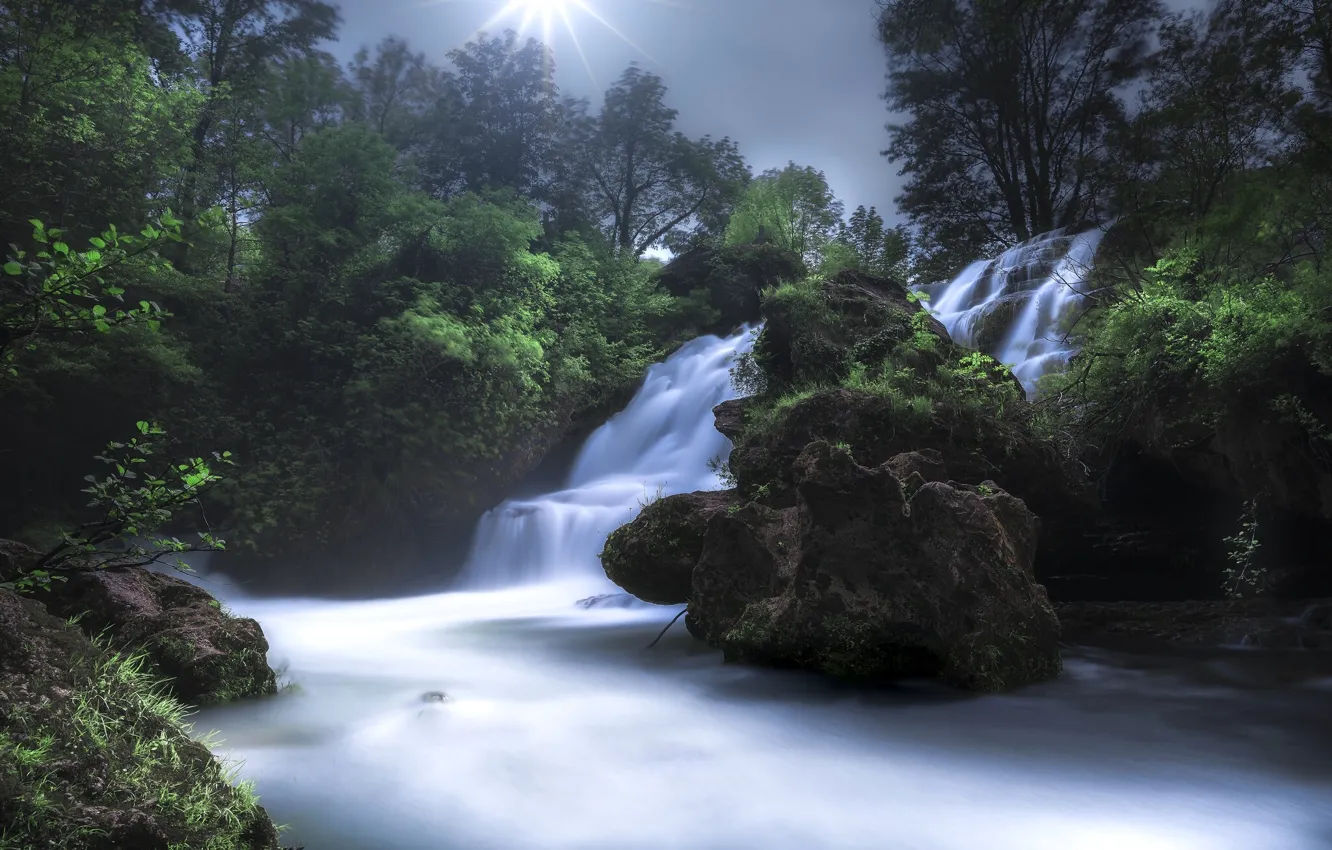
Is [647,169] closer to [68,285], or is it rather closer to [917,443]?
[917,443]

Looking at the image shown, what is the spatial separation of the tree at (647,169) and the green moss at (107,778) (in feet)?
77.2

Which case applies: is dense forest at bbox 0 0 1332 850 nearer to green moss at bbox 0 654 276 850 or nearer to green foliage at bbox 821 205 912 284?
green moss at bbox 0 654 276 850

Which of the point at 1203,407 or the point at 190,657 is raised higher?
the point at 1203,407

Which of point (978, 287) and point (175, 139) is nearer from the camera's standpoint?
point (175, 139)

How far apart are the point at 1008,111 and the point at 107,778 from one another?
24.6 metres

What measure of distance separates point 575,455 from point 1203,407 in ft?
38.0

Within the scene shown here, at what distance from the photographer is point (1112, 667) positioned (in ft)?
21.4

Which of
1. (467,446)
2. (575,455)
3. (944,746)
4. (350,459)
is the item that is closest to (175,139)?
(350,459)

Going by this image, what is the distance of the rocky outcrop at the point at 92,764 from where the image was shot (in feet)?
7.29

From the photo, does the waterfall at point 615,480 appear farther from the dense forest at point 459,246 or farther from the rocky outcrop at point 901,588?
the rocky outcrop at point 901,588

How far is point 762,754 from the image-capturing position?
15.3ft

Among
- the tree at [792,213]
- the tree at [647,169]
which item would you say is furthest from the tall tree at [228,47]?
the tree at [792,213]

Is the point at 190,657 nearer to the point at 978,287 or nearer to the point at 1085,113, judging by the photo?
the point at 978,287

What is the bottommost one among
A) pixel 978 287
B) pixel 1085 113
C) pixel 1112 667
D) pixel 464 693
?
pixel 464 693
